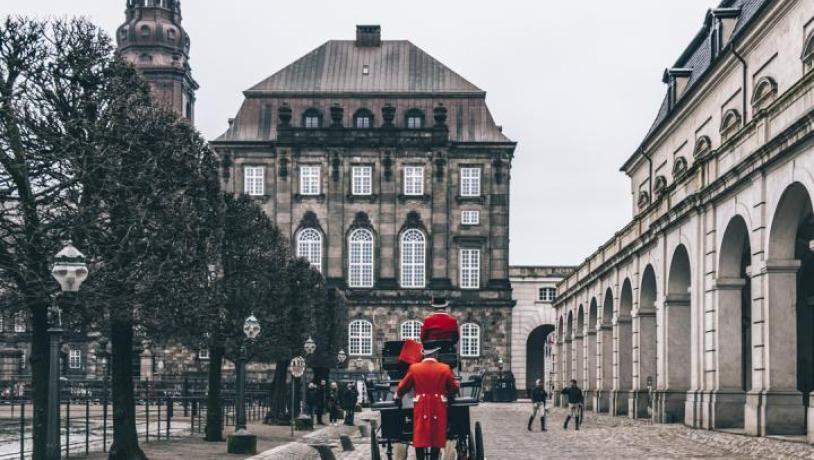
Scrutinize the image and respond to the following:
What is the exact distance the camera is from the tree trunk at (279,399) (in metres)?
47.1

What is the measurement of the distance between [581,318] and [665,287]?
25765mm

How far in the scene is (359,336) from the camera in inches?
3932

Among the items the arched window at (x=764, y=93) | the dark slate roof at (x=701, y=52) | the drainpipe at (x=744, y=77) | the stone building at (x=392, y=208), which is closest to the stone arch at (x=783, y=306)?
the arched window at (x=764, y=93)

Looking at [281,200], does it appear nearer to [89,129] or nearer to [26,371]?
[26,371]

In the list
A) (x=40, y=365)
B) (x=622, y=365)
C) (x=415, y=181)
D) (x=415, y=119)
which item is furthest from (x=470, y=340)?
(x=40, y=365)

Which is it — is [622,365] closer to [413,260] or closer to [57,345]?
[57,345]

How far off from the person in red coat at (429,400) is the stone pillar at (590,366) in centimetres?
4475

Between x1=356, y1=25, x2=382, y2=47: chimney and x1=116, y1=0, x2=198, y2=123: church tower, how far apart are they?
20976 millimetres

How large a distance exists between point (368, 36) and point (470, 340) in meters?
25.2

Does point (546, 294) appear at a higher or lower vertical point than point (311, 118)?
lower

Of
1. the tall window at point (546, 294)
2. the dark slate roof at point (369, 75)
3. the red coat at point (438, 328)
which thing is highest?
the dark slate roof at point (369, 75)

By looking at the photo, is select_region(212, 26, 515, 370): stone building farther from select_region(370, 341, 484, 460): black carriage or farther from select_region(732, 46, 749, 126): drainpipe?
select_region(370, 341, 484, 460): black carriage

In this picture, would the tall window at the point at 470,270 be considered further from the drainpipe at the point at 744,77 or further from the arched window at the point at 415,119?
A: the drainpipe at the point at 744,77

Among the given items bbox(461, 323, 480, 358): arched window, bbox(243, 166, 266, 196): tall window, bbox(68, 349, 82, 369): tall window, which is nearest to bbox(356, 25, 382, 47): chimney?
bbox(243, 166, 266, 196): tall window
